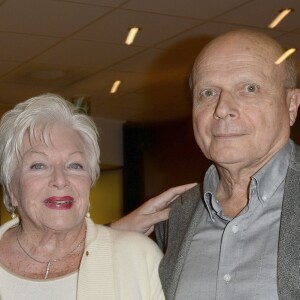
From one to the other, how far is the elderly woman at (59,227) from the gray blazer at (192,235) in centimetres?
10

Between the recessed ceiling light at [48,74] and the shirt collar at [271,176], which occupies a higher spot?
the recessed ceiling light at [48,74]

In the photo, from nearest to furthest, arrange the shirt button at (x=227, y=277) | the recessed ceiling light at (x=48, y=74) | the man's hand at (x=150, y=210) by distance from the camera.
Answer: the shirt button at (x=227, y=277) < the man's hand at (x=150, y=210) < the recessed ceiling light at (x=48, y=74)

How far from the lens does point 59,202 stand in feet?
8.59

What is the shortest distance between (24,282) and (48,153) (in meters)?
0.45

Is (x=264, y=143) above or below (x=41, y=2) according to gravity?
below

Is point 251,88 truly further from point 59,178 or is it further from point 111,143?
point 111,143

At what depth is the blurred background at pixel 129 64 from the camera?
18.3 ft

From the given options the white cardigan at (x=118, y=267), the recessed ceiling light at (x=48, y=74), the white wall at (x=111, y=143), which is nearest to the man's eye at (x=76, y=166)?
the white cardigan at (x=118, y=267)

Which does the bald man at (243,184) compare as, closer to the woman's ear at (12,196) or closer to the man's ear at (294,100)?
the man's ear at (294,100)

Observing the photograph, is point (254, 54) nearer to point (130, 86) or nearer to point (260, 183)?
point (260, 183)

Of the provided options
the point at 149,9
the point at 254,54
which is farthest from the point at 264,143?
the point at 149,9

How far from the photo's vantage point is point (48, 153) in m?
2.64

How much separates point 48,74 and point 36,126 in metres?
5.19

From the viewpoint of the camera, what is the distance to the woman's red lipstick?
262 centimetres
